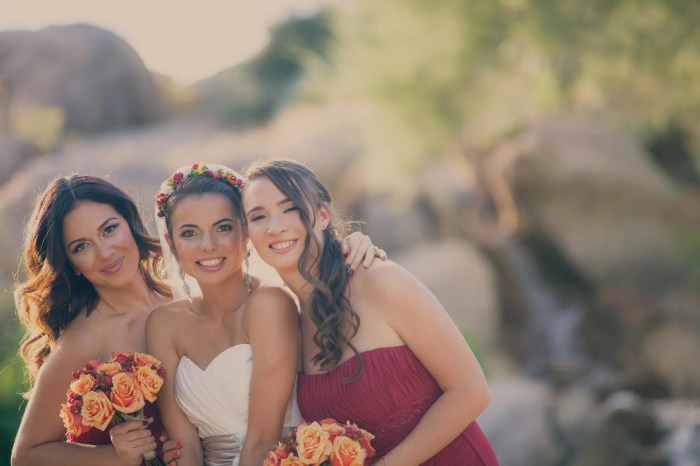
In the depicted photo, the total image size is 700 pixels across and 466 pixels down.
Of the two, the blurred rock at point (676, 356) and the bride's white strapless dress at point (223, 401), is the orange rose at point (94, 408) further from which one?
the blurred rock at point (676, 356)

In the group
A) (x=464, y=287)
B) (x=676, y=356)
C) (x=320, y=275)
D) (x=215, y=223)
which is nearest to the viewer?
(x=320, y=275)

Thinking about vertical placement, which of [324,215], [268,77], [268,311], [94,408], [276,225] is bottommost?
[94,408]

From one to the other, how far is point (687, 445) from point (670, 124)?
7.08m

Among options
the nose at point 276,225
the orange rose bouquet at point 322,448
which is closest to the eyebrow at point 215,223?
the nose at point 276,225

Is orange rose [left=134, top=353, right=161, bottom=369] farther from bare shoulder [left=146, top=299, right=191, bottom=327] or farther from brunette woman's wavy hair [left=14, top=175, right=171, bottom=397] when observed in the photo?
brunette woman's wavy hair [left=14, top=175, right=171, bottom=397]

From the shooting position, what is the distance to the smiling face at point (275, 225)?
3.92 metres

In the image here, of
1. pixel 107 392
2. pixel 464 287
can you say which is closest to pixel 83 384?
pixel 107 392

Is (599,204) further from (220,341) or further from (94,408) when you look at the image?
(94,408)

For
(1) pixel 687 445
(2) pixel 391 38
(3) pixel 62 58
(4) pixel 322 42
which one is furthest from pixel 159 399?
(4) pixel 322 42

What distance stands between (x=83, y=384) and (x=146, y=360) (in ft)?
1.05

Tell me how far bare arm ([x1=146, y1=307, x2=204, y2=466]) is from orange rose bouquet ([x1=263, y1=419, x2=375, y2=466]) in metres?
0.74

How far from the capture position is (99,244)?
442cm

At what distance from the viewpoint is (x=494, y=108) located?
45.5ft

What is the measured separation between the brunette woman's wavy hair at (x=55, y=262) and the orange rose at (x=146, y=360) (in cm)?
81
